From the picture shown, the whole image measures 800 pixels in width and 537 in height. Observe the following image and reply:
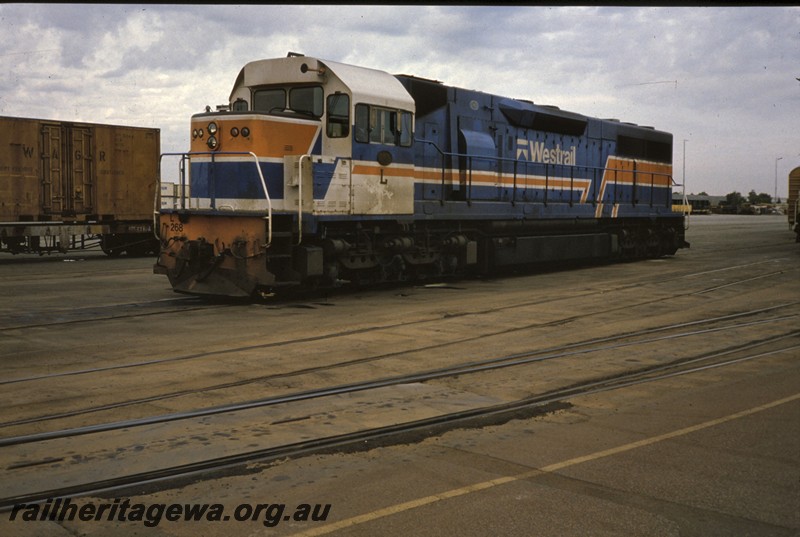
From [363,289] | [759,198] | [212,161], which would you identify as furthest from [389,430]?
[759,198]

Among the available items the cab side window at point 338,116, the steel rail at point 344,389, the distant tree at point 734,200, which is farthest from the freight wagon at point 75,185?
the distant tree at point 734,200

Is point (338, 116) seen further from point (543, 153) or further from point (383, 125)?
point (543, 153)

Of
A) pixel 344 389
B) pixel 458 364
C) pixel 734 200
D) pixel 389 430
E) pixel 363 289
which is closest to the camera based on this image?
pixel 389 430

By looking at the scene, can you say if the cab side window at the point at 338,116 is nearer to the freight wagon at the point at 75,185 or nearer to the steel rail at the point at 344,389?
the steel rail at the point at 344,389

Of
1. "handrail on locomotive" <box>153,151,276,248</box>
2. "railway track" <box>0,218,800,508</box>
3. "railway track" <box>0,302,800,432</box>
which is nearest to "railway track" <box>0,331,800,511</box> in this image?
"railway track" <box>0,218,800,508</box>

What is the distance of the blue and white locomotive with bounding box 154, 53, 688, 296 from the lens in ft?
42.4

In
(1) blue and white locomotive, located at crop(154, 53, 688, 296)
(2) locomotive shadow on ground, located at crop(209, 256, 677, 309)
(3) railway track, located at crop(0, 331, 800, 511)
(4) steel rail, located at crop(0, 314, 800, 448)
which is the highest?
(1) blue and white locomotive, located at crop(154, 53, 688, 296)

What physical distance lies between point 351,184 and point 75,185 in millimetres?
12995

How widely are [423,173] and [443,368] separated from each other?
813 centimetres

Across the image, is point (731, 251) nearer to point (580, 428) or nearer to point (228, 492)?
point (580, 428)

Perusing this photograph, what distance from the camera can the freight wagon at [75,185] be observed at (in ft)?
72.1

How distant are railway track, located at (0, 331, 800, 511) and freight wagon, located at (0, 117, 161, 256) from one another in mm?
16840

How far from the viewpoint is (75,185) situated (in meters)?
23.3

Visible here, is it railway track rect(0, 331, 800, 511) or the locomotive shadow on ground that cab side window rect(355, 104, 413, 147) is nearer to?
the locomotive shadow on ground
